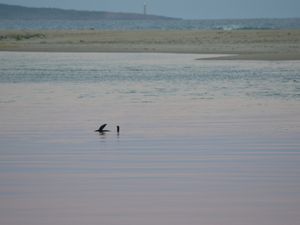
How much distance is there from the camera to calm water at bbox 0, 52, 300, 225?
854cm

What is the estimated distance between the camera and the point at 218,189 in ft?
31.1

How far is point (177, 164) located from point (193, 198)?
220 cm

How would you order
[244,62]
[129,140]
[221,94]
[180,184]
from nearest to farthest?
[180,184]
[129,140]
[221,94]
[244,62]

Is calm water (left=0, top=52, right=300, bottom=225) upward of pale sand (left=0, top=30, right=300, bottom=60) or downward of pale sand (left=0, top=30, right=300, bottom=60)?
upward

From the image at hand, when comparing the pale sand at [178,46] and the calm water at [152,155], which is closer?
the calm water at [152,155]

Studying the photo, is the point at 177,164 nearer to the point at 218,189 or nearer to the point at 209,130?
the point at 218,189

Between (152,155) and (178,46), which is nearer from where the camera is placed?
(152,155)

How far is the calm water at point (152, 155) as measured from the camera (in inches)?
336

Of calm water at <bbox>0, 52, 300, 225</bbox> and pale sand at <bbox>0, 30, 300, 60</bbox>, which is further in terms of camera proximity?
pale sand at <bbox>0, 30, 300, 60</bbox>

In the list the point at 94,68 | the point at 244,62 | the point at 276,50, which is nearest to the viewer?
the point at 94,68

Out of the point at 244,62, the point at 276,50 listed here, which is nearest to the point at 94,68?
the point at 244,62

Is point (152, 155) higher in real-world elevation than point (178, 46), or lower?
higher

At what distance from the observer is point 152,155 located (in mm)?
12125

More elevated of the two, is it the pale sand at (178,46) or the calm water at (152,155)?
the calm water at (152,155)
